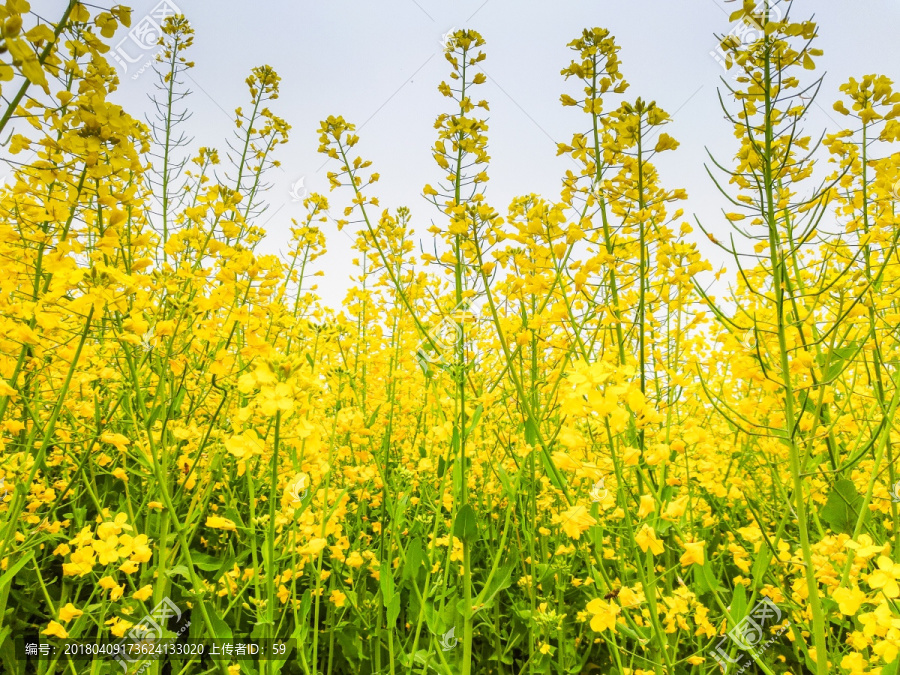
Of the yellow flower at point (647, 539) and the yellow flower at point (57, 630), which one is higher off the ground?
the yellow flower at point (647, 539)

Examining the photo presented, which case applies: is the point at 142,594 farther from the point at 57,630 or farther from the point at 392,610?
the point at 392,610

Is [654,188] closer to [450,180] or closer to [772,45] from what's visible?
[772,45]

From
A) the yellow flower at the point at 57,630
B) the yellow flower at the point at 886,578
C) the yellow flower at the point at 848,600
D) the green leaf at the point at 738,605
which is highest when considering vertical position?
the yellow flower at the point at 886,578

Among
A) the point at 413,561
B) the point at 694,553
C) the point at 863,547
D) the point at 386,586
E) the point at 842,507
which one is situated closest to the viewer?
the point at 694,553

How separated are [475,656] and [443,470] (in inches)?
50.9

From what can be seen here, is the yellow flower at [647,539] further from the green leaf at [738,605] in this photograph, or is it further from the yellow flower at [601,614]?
the green leaf at [738,605]

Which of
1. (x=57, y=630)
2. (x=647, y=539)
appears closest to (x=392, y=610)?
(x=647, y=539)

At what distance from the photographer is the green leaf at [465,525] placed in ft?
5.88

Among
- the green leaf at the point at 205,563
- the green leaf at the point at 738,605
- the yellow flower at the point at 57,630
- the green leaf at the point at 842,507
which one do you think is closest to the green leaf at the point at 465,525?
the green leaf at the point at 738,605

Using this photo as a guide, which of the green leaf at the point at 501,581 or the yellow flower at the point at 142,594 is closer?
the yellow flower at the point at 142,594

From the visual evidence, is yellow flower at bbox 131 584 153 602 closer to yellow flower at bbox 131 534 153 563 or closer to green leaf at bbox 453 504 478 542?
yellow flower at bbox 131 534 153 563

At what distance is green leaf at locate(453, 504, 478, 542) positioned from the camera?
5.88 feet

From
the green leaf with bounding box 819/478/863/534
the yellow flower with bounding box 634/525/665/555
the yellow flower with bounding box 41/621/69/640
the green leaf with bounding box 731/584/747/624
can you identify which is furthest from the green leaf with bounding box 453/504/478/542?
the yellow flower with bounding box 41/621/69/640

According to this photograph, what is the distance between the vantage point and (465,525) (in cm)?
180
